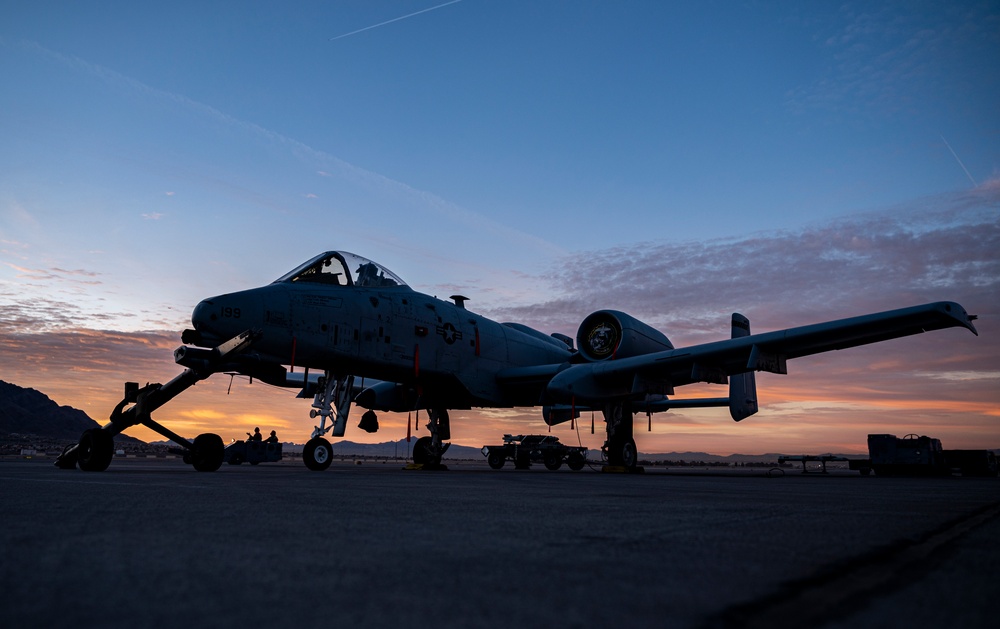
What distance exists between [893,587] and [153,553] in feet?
9.37

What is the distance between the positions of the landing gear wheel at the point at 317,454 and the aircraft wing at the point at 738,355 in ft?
18.6

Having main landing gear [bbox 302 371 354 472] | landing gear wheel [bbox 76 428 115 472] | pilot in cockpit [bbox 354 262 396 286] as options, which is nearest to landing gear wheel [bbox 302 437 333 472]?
main landing gear [bbox 302 371 354 472]

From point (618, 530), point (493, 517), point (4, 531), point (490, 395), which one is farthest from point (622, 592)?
point (490, 395)

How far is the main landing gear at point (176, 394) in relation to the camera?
12.2 metres

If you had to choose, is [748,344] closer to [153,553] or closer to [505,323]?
[505,323]

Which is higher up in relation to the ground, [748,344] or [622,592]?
[748,344]

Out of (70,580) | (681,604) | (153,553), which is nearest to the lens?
(681,604)

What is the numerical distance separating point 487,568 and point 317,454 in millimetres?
11808

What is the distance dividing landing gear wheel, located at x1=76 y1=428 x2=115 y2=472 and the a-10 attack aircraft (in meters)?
0.03

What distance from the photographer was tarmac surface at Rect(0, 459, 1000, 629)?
1765 mm

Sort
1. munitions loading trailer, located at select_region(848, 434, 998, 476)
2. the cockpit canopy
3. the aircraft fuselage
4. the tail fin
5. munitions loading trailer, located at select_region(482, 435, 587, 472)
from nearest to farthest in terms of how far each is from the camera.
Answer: the aircraft fuselage < the cockpit canopy < the tail fin < munitions loading trailer, located at select_region(848, 434, 998, 476) < munitions loading trailer, located at select_region(482, 435, 587, 472)

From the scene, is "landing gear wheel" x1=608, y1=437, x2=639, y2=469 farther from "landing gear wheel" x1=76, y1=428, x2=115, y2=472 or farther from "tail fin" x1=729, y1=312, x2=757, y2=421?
"landing gear wheel" x1=76, y1=428, x2=115, y2=472

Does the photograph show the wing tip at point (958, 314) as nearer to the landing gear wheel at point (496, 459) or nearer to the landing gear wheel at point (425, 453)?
the landing gear wheel at point (425, 453)

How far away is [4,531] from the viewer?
3312mm
